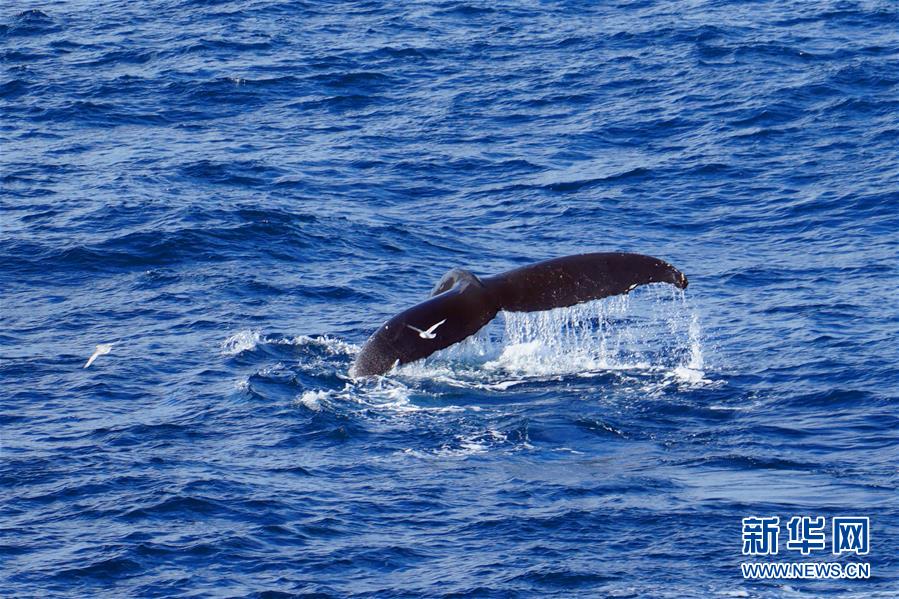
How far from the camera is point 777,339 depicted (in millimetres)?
21062

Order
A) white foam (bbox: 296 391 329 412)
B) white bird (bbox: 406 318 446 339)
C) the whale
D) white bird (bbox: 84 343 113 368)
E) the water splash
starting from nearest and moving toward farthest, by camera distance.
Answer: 1. white bird (bbox: 406 318 446 339)
2. the whale
3. white foam (bbox: 296 391 329 412)
4. the water splash
5. white bird (bbox: 84 343 113 368)

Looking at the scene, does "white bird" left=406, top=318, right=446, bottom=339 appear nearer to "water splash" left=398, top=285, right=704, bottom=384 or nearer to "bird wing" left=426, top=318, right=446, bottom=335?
"bird wing" left=426, top=318, right=446, bottom=335

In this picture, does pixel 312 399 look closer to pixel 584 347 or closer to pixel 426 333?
pixel 426 333

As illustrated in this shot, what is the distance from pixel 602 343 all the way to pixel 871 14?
21.5 metres

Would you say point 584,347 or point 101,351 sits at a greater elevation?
point 101,351

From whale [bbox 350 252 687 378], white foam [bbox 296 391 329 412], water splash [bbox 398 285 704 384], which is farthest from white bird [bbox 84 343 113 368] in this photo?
whale [bbox 350 252 687 378]

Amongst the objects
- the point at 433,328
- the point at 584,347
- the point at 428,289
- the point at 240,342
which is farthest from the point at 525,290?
the point at 428,289

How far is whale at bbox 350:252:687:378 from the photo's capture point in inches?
638

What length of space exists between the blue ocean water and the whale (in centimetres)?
144

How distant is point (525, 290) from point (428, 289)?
7367 millimetres

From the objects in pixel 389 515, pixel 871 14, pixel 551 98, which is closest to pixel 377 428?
pixel 389 515

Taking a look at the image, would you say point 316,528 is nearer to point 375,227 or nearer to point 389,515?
point 389,515

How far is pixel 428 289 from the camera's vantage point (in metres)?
24.2

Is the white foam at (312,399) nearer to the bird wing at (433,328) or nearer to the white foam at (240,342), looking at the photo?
the white foam at (240,342)
